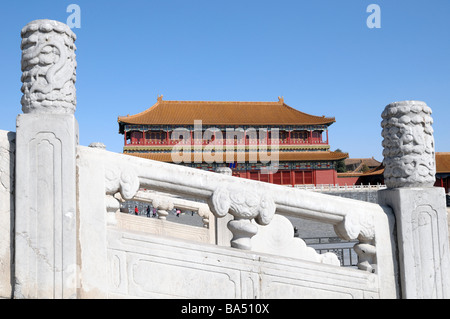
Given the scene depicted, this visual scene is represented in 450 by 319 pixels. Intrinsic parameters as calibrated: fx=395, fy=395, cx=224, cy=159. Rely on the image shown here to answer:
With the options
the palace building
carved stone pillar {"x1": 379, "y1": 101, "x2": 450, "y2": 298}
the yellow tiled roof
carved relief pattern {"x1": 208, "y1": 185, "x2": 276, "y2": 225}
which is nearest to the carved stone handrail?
carved relief pattern {"x1": 208, "y1": 185, "x2": 276, "y2": 225}

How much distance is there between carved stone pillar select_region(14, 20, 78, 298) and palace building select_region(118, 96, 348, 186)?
26.6 meters

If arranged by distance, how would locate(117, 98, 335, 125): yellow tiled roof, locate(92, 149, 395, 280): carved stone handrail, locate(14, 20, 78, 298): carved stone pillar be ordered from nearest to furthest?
locate(14, 20, 78, 298): carved stone pillar → locate(92, 149, 395, 280): carved stone handrail → locate(117, 98, 335, 125): yellow tiled roof

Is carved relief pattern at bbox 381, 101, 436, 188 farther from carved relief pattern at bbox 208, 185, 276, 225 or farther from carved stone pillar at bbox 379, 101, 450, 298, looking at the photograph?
carved relief pattern at bbox 208, 185, 276, 225

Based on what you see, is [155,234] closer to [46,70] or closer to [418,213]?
[46,70]

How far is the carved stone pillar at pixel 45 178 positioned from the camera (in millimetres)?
2166

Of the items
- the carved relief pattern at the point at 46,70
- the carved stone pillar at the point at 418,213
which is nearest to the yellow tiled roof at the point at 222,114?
the carved relief pattern at the point at 46,70

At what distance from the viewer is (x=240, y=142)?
30.6 meters

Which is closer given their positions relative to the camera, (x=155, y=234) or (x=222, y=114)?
(x=155, y=234)

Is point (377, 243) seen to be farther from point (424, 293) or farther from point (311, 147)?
point (311, 147)

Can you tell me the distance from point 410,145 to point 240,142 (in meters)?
27.8

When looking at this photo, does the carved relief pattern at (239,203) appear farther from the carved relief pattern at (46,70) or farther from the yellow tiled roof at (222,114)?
the yellow tiled roof at (222,114)

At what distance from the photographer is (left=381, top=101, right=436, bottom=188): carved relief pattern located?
2.77 metres

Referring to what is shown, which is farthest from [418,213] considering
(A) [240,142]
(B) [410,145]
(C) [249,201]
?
(A) [240,142]
